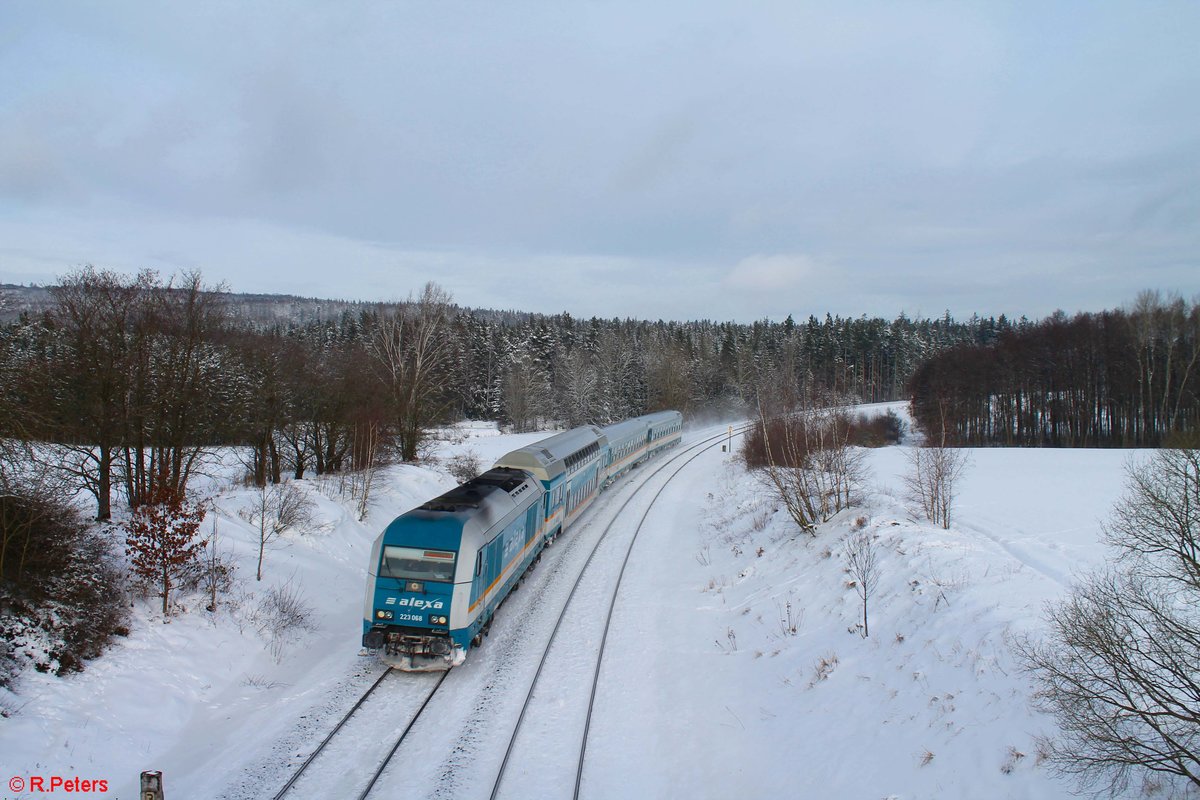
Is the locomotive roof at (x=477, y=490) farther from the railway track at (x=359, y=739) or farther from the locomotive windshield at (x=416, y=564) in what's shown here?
the railway track at (x=359, y=739)

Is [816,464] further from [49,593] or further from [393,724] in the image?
[49,593]

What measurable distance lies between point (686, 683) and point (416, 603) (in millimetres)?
5605

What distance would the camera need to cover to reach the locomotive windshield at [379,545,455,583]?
12270mm

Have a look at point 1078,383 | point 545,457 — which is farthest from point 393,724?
point 1078,383

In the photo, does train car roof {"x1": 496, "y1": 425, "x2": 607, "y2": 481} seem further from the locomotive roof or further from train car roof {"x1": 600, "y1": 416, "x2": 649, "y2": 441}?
train car roof {"x1": 600, "y1": 416, "x2": 649, "y2": 441}

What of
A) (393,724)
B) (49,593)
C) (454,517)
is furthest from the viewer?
(454,517)

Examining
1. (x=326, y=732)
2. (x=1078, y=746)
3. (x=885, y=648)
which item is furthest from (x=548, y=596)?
(x=1078, y=746)

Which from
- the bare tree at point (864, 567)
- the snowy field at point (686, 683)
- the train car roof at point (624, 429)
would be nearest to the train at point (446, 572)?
the snowy field at point (686, 683)

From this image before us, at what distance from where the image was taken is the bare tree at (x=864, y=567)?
12938 millimetres

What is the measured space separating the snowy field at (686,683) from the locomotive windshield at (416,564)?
2063 mm

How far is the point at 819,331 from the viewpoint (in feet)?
348

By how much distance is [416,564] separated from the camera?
1236 centimetres

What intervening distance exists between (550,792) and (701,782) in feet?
7.44

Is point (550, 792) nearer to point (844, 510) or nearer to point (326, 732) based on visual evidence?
point (326, 732)
